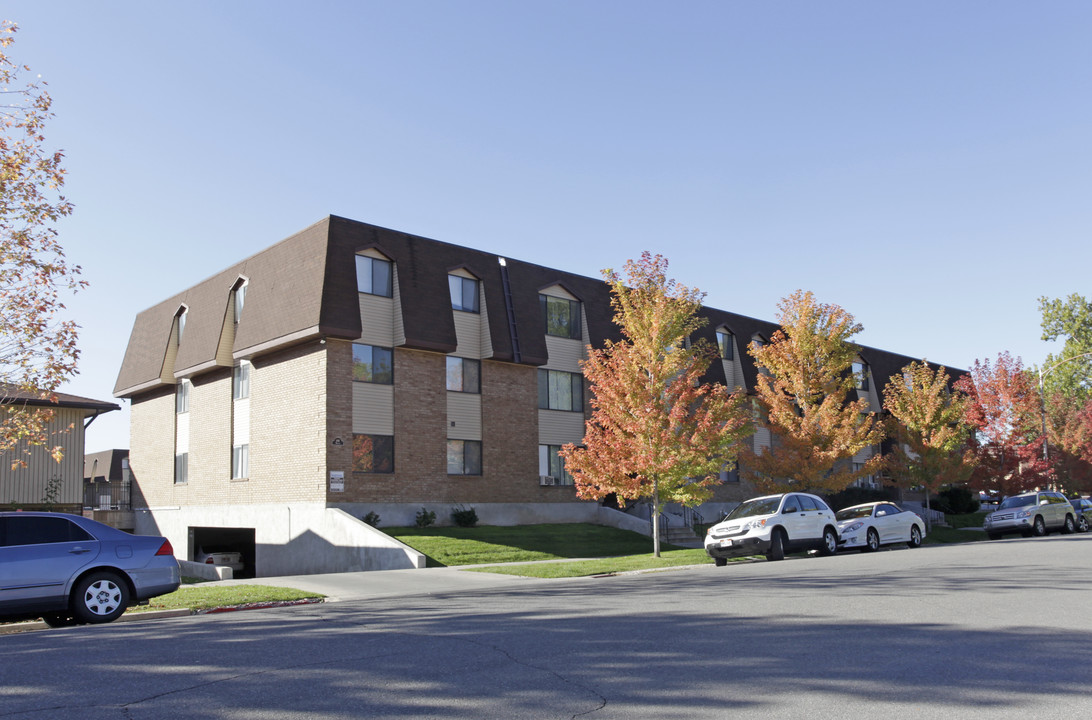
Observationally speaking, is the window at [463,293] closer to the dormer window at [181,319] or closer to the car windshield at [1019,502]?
the dormer window at [181,319]

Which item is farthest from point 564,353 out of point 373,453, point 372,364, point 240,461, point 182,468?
point 182,468

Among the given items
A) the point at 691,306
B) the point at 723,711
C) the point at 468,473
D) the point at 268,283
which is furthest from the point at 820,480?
the point at 723,711

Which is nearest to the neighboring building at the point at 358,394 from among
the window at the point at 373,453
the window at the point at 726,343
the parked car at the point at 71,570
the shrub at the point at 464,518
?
the window at the point at 373,453

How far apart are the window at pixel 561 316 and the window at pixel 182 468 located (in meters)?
15.3

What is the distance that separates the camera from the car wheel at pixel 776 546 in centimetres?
2188

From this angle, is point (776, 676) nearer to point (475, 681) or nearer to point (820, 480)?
point (475, 681)

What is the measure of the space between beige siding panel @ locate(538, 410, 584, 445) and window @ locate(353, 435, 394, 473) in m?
6.71

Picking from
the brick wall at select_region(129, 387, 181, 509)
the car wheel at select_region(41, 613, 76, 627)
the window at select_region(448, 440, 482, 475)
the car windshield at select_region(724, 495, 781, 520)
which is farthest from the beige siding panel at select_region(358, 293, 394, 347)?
the car wheel at select_region(41, 613, 76, 627)

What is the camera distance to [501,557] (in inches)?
976

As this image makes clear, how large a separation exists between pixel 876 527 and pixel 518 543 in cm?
1078

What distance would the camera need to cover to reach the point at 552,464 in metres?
33.8

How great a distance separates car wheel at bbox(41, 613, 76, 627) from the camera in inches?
487

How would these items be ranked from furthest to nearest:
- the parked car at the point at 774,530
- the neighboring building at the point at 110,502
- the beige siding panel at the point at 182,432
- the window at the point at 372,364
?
the neighboring building at the point at 110,502 → the beige siding panel at the point at 182,432 → the window at the point at 372,364 → the parked car at the point at 774,530

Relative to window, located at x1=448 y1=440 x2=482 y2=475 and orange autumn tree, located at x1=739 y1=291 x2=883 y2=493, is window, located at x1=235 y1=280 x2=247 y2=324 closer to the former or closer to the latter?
window, located at x1=448 y1=440 x2=482 y2=475
